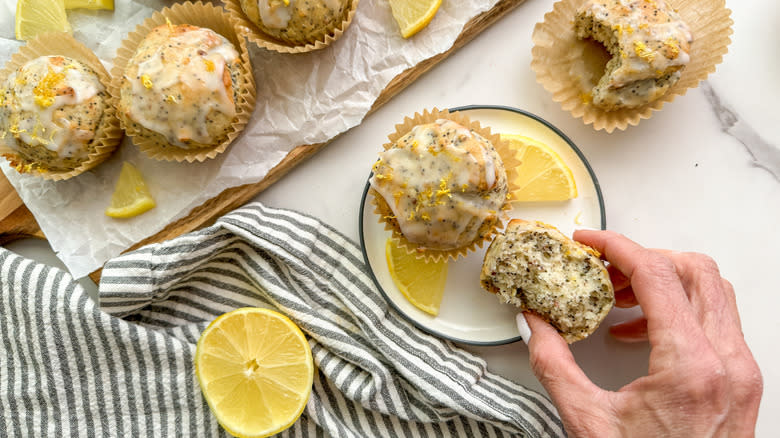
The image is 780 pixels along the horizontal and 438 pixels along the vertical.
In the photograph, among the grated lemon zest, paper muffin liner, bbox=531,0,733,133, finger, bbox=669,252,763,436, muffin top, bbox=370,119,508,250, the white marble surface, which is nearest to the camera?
finger, bbox=669,252,763,436

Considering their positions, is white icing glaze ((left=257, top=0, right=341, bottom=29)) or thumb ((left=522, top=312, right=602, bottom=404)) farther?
white icing glaze ((left=257, top=0, right=341, bottom=29))

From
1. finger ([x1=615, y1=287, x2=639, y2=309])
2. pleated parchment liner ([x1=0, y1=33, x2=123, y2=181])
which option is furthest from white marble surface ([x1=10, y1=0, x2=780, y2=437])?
pleated parchment liner ([x1=0, y1=33, x2=123, y2=181])

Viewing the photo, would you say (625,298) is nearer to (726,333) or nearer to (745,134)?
(726,333)

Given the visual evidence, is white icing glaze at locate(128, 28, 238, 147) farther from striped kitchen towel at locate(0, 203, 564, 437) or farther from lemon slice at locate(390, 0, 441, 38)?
lemon slice at locate(390, 0, 441, 38)

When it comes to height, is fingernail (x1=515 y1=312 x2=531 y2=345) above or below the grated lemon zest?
below

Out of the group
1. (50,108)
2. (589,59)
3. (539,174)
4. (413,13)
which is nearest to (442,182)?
(539,174)

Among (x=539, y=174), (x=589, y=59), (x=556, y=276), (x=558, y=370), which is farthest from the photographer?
(x=589, y=59)
